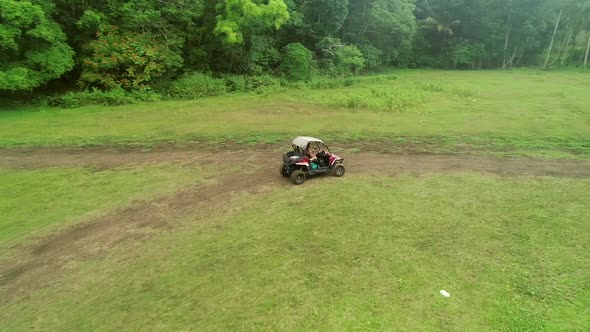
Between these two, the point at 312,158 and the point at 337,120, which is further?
the point at 337,120

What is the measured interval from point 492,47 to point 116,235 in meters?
46.0

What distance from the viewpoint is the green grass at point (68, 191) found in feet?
28.2

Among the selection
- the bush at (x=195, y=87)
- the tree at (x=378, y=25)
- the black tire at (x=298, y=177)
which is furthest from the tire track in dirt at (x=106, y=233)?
the tree at (x=378, y=25)

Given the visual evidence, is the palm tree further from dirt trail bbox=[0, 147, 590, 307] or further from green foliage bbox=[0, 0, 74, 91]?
green foliage bbox=[0, 0, 74, 91]

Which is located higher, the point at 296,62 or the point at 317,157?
the point at 296,62

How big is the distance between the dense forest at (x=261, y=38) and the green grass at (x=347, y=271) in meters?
16.1

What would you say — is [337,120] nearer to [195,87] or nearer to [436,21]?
[195,87]

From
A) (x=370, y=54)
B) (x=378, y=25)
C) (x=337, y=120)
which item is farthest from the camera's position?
(x=370, y=54)

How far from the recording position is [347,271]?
6.94 meters

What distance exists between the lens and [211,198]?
9.88m

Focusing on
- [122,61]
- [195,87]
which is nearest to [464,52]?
[195,87]

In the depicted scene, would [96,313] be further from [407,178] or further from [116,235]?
[407,178]

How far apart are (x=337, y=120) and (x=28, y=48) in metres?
15.8

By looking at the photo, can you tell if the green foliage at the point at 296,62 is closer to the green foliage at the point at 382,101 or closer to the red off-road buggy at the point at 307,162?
the green foliage at the point at 382,101
